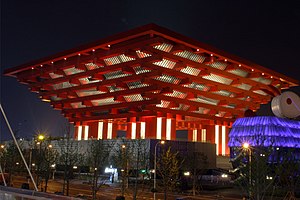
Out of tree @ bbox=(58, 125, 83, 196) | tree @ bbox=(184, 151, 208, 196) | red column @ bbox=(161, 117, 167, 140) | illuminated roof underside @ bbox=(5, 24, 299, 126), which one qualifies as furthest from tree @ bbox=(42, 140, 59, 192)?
red column @ bbox=(161, 117, 167, 140)

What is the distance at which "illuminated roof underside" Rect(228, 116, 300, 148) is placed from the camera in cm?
5962

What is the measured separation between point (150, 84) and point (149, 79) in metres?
1.51

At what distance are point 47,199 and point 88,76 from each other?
2388 inches

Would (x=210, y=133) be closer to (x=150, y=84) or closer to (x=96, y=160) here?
(x=150, y=84)

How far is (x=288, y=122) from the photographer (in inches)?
2518

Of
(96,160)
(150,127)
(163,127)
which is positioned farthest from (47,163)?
(163,127)

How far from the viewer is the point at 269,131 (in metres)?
60.1

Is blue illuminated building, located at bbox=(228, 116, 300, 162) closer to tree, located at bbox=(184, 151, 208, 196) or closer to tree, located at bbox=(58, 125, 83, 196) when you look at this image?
tree, located at bbox=(184, 151, 208, 196)

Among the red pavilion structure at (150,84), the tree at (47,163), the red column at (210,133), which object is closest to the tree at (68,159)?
the tree at (47,163)

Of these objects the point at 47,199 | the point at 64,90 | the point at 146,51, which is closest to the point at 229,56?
the point at 146,51

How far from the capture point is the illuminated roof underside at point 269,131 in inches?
2347

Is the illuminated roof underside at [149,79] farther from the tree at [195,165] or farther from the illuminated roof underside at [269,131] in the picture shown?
the illuminated roof underside at [269,131]

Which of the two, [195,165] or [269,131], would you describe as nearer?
[195,165]

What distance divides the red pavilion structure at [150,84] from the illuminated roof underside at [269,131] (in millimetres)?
12519
